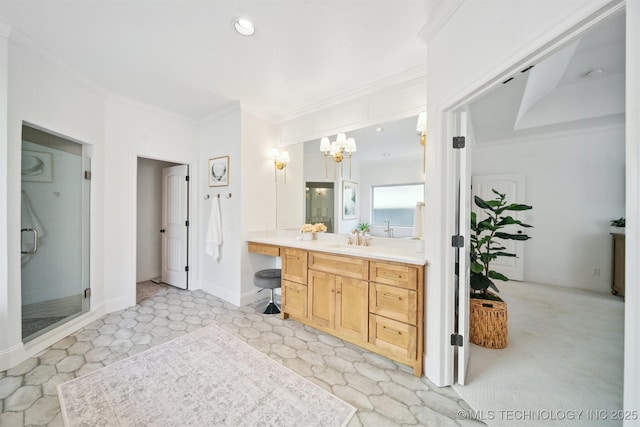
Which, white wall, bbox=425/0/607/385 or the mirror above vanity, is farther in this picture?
the mirror above vanity

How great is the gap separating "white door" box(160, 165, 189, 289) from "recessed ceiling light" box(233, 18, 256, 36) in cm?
254

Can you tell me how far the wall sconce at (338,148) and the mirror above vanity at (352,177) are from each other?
0.09 ft

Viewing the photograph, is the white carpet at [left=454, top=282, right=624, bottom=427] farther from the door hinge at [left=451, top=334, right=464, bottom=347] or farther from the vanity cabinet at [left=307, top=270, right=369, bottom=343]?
the vanity cabinet at [left=307, top=270, right=369, bottom=343]

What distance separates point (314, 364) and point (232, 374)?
652mm

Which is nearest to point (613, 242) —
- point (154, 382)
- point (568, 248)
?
point (568, 248)

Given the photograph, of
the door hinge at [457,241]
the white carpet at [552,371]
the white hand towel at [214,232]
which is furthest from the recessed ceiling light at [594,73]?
the white hand towel at [214,232]

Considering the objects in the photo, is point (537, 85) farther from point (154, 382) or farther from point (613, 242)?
point (154, 382)

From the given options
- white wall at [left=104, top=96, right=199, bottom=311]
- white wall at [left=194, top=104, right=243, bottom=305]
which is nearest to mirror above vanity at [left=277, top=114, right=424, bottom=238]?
white wall at [left=194, top=104, right=243, bottom=305]

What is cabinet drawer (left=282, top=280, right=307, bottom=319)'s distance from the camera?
9.00ft

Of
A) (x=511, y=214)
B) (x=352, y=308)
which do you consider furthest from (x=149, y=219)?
(x=511, y=214)

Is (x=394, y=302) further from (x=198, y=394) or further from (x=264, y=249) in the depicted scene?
(x=264, y=249)

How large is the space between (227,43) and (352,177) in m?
1.86

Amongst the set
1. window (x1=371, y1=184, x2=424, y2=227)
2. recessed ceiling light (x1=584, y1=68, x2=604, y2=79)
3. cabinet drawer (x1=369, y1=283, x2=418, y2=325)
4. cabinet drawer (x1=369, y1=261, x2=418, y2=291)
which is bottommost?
cabinet drawer (x1=369, y1=283, x2=418, y2=325)

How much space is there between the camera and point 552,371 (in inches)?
79.5
